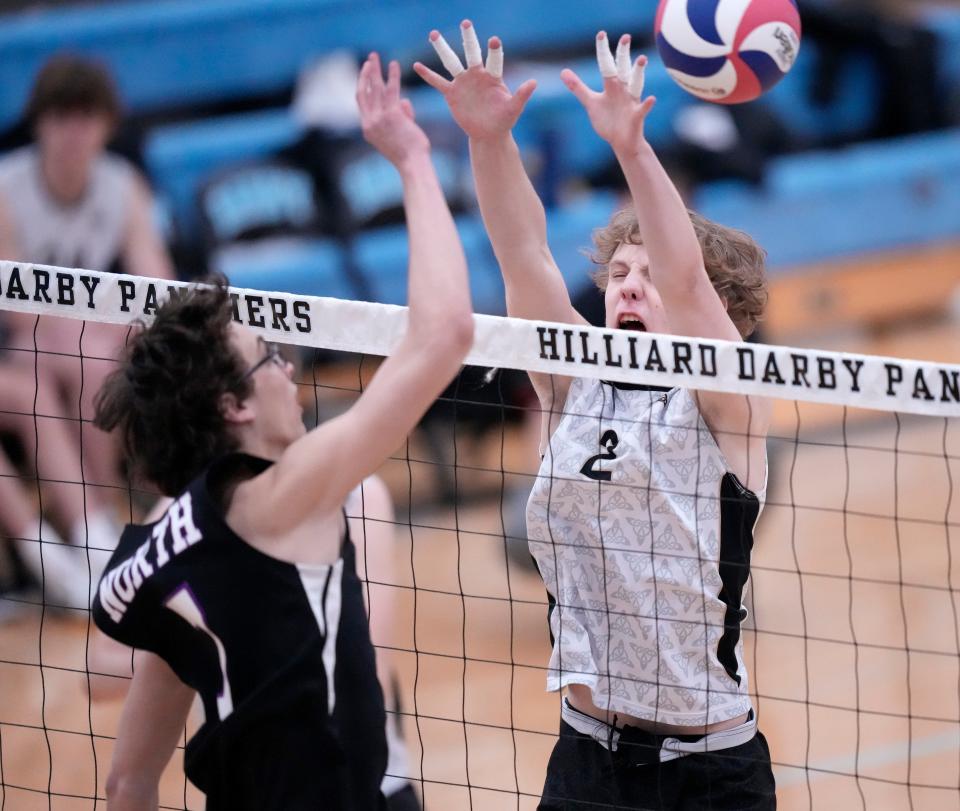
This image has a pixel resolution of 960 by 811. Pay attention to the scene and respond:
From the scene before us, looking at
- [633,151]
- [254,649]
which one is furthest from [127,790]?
[633,151]

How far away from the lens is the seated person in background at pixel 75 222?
5977 millimetres

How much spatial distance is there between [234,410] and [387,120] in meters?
0.49

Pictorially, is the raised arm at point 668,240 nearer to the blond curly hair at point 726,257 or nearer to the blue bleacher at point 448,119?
the blond curly hair at point 726,257

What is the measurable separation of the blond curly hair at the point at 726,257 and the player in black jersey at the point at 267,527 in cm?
63

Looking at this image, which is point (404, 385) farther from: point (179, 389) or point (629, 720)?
point (629, 720)

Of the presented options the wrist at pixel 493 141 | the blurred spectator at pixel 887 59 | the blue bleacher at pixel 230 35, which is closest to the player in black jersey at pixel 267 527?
the wrist at pixel 493 141

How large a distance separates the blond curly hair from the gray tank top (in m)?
3.88

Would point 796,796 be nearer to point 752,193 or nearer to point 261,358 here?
point 261,358

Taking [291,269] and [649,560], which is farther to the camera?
[291,269]

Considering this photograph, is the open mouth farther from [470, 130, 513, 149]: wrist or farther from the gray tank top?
the gray tank top

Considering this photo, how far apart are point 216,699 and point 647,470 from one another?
2.73ft

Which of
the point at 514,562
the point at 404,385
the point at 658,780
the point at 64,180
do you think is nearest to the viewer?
the point at 404,385

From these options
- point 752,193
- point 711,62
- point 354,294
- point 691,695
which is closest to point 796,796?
point 691,695

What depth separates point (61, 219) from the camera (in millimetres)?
6203
